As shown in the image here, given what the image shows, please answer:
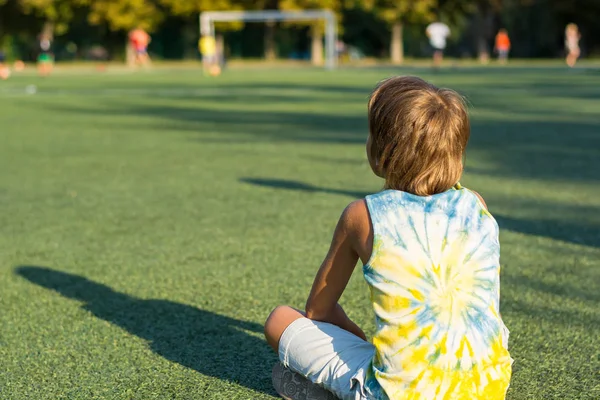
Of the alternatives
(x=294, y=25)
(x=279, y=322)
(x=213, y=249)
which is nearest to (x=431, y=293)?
(x=279, y=322)

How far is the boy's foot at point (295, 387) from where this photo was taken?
3.07 meters

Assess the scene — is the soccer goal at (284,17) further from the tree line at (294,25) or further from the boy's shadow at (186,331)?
the boy's shadow at (186,331)

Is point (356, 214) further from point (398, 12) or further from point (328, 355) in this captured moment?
point (398, 12)

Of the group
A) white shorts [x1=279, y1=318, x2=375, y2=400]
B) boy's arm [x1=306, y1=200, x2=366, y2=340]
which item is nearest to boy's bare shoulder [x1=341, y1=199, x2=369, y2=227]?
boy's arm [x1=306, y1=200, x2=366, y2=340]

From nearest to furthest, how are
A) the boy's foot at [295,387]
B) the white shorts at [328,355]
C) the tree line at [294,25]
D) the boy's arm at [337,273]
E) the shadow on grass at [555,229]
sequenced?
1. the boy's arm at [337,273]
2. the white shorts at [328,355]
3. the boy's foot at [295,387]
4. the shadow on grass at [555,229]
5. the tree line at [294,25]

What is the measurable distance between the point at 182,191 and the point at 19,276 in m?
3.11

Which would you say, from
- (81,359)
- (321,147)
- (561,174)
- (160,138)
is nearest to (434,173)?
(81,359)

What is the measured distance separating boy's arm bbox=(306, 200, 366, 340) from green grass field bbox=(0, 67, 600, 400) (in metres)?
0.47

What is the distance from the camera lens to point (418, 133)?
103 inches

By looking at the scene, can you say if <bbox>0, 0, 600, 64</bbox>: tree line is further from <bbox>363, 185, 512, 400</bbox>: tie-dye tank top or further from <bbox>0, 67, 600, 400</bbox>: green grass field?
<bbox>363, 185, 512, 400</bbox>: tie-dye tank top

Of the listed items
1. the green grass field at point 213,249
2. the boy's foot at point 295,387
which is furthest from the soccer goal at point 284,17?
the boy's foot at point 295,387

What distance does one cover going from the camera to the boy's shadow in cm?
365

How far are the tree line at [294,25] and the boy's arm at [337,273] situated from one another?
55.6m

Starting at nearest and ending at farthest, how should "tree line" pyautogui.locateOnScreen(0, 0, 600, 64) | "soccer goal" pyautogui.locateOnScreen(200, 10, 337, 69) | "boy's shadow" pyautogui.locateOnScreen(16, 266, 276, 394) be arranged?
"boy's shadow" pyautogui.locateOnScreen(16, 266, 276, 394) → "soccer goal" pyautogui.locateOnScreen(200, 10, 337, 69) → "tree line" pyautogui.locateOnScreen(0, 0, 600, 64)
